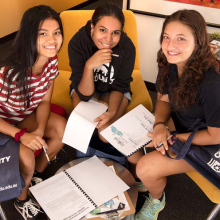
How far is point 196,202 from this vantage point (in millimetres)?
1582

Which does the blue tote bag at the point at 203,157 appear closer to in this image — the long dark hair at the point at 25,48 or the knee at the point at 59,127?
the knee at the point at 59,127

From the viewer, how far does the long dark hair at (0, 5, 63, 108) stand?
1158 millimetres

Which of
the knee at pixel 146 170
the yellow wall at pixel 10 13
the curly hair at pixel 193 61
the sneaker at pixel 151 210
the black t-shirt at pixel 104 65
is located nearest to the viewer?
the curly hair at pixel 193 61

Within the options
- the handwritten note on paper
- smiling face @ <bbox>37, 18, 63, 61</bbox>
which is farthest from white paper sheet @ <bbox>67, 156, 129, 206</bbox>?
smiling face @ <bbox>37, 18, 63, 61</bbox>

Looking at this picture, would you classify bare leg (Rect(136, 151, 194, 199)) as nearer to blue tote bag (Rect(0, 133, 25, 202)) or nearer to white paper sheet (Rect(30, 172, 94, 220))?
white paper sheet (Rect(30, 172, 94, 220))

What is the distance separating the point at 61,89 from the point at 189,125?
92cm

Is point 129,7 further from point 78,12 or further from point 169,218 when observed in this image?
point 169,218

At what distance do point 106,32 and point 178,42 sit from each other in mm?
440

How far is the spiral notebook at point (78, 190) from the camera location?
1.11 meters

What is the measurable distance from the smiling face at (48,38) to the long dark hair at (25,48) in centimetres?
2

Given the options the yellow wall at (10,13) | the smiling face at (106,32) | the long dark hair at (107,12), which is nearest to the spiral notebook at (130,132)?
the smiling face at (106,32)

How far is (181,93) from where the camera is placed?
1168 millimetres

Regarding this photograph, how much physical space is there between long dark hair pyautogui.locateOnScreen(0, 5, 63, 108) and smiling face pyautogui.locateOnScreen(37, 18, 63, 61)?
0.02 metres

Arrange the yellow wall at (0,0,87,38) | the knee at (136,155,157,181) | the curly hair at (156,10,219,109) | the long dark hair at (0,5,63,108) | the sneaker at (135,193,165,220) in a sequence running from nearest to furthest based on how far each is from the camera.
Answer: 1. the curly hair at (156,10,219,109)
2. the long dark hair at (0,5,63,108)
3. the knee at (136,155,157,181)
4. the sneaker at (135,193,165,220)
5. the yellow wall at (0,0,87,38)
